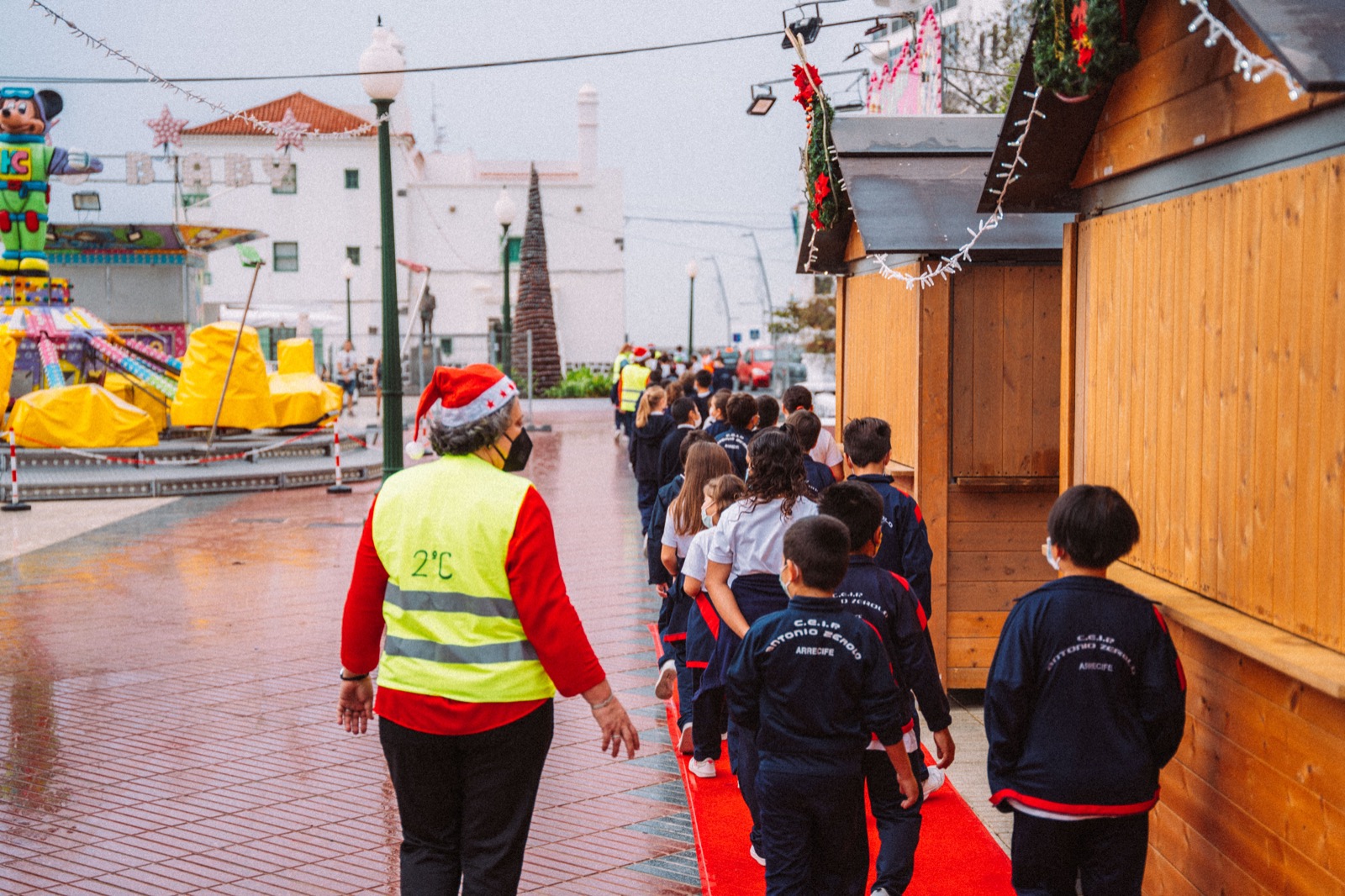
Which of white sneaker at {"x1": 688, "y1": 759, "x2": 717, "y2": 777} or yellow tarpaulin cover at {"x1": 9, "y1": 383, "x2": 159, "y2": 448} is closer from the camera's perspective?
white sneaker at {"x1": 688, "y1": 759, "x2": 717, "y2": 777}

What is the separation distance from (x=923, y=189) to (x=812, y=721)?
514 centimetres

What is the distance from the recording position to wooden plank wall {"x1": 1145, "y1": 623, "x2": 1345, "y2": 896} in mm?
3396

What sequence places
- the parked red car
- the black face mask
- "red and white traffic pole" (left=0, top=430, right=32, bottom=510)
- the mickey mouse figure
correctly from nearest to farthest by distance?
the black face mask < "red and white traffic pole" (left=0, top=430, right=32, bottom=510) < the mickey mouse figure < the parked red car

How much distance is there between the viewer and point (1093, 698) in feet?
11.8

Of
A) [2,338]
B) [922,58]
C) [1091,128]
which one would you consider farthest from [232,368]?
[1091,128]

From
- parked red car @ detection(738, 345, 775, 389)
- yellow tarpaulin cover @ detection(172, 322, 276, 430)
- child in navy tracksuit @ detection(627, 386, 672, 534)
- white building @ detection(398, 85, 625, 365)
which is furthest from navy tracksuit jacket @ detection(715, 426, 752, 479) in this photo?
white building @ detection(398, 85, 625, 365)

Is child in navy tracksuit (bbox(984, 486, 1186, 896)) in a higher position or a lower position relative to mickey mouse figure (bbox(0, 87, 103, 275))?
lower

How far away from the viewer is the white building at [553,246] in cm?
5122

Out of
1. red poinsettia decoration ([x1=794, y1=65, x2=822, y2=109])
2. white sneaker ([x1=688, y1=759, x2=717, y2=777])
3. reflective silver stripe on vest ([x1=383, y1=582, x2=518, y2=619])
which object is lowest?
white sneaker ([x1=688, y1=759, x2=717, y2=777])

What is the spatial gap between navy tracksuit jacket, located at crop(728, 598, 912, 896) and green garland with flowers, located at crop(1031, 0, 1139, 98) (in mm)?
Answer: 2311

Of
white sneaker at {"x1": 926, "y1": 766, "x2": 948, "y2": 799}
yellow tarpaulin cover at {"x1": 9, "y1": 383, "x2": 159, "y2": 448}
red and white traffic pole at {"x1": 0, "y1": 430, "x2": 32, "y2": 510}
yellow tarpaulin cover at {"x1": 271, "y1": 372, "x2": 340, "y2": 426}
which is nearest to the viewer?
white sneaker at {"x1": 926, "y1": 766, "x2": 948, "y2": 799}

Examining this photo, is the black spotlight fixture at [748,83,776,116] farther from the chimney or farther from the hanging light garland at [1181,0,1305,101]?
the chimney

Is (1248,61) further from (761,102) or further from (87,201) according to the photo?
(87,201)

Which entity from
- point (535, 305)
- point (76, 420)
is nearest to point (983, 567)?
point (76, 420)
